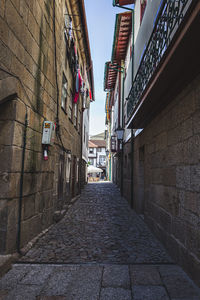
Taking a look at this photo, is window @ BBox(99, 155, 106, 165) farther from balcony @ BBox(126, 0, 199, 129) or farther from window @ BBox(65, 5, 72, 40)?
balcony @ BBox(126, 0, 199, 129)

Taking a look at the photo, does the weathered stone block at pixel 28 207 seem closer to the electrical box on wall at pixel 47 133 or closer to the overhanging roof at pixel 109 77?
the electrical box on wall at pixel 47 133

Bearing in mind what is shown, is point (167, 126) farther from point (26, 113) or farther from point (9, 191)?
point (9, 191)

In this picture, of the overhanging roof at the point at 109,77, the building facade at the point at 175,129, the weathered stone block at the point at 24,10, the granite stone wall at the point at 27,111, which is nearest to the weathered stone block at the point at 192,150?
the building facade at the point at 175,129

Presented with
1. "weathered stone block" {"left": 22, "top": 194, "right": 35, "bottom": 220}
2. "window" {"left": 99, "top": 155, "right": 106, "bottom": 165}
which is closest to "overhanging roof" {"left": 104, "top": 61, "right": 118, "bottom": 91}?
"weathered stone block" {"left": 22, "top": 194, "right": 35, "bottom": 220}

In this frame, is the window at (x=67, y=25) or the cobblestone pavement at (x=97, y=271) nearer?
the cobblestone pavement at (x=97, y=271)

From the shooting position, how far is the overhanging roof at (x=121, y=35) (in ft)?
33.7

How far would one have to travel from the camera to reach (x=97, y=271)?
3201 millimetres

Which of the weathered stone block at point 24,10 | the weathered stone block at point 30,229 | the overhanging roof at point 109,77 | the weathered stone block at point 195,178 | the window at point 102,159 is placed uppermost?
the overhanging roof at point 109,77

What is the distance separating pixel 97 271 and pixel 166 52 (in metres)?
3.34

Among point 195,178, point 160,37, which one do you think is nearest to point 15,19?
point 160,37

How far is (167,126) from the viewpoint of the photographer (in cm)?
447

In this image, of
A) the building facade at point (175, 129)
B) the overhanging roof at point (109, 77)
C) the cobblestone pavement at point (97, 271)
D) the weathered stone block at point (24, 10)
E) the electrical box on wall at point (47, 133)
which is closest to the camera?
the cobblestone pavement at point (97, 271)

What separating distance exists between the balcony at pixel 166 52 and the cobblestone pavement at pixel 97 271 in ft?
9.62

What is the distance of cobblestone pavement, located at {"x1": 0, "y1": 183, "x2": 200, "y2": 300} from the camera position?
8.61ft
